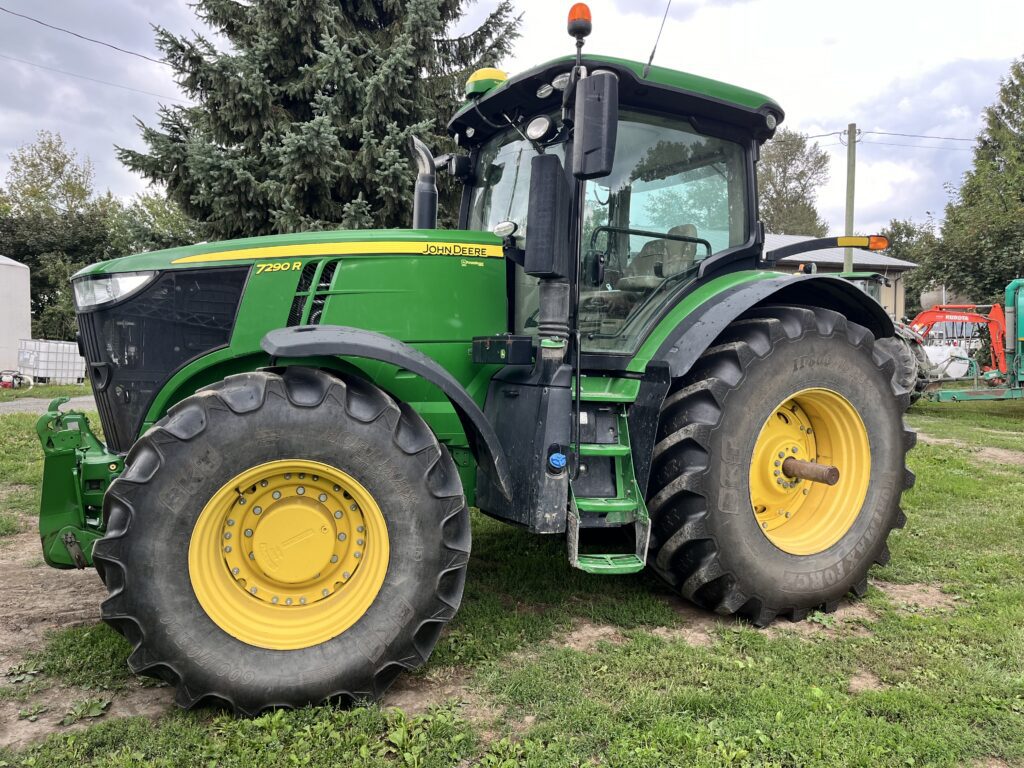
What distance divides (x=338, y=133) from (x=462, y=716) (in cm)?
975

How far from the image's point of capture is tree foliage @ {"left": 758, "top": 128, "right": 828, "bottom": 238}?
39031 millimetres

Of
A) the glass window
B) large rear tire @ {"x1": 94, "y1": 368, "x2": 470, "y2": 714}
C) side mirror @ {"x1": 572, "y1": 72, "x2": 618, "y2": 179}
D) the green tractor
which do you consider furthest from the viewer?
the glass window

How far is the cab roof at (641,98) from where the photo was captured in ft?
11.3

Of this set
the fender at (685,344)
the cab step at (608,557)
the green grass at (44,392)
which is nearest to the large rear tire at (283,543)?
the cab step at (608,557)

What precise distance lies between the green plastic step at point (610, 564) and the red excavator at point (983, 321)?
12320 mm

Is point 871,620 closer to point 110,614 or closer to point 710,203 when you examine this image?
point 710,203

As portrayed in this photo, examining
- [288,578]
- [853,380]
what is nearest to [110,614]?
[288,578]

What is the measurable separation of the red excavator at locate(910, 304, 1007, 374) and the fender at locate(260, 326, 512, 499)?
41.7ft

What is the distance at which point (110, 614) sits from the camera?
2525 mm

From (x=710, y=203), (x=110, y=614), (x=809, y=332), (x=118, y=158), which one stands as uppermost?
(x=118, y=158)

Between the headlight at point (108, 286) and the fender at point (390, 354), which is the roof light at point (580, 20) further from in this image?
the headlight at point (108, 286)

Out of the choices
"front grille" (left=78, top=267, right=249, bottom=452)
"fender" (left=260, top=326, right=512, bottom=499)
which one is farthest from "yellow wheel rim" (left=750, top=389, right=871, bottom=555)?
"front grille" (left=78, top=267, right=249, bottom=452)

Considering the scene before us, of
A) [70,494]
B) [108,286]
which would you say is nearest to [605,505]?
[70,494]

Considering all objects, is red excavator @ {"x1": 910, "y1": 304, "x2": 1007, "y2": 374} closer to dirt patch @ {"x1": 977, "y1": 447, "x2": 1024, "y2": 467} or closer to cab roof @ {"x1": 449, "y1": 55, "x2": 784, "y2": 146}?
dirt patch @ {"x1": 977, "y1": 447, "x2": 1024, "y2": 467}
